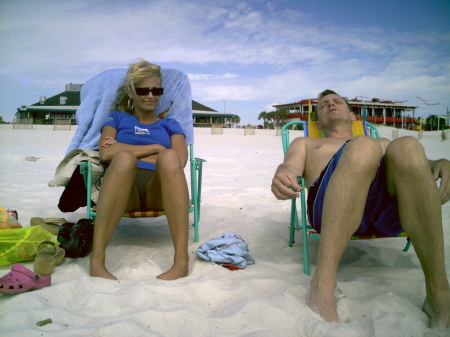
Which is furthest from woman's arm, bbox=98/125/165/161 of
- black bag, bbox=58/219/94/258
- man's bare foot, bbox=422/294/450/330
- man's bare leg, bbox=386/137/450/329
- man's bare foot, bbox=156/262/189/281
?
man's bare foot, bbox=422/294/450/330

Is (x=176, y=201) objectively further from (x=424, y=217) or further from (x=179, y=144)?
(x=424, y=217)

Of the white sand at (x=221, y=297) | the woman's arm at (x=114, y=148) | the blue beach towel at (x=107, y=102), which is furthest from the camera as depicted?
the blue beach towel at (x=107, y=102)

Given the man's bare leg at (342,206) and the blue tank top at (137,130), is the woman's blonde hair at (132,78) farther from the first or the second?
the man's bare leg at (342,206)

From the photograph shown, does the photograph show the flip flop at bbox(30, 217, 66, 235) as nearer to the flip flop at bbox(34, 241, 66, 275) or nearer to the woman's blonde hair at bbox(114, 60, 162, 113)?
the flip flop at bbox(34, 241, 66, 275)

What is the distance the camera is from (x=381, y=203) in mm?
1850

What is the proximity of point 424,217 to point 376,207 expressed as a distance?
34cm

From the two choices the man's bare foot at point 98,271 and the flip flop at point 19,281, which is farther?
the man's bare foot at point 98,271

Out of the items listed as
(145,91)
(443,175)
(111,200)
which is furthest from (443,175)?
(145,91)

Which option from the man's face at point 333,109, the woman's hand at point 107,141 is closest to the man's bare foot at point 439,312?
the man's face at point 333,109

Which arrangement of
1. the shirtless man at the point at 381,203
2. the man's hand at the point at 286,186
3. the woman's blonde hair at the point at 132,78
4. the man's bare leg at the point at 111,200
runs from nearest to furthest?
the shirtless man at the point at 381,203 → the man's hand at the point at 286,186 → the man's bare leg at the point at 111,200 → the woman's blonde hair at the point at 132,78

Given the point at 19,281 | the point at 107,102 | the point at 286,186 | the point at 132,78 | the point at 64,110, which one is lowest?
the point at 19,281

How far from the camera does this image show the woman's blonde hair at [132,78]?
2.68m

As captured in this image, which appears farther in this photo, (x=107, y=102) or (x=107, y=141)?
(x=107, y=102)

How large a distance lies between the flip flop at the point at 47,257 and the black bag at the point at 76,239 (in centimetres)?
6
